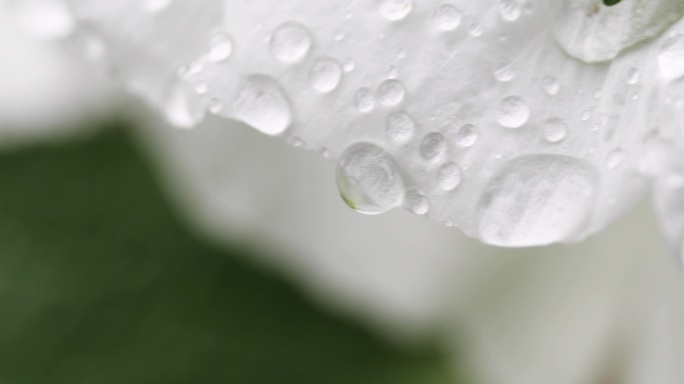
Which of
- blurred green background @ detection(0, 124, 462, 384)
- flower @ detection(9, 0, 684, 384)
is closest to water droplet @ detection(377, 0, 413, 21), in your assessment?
flower @ detection(9, 0, 684, 384)

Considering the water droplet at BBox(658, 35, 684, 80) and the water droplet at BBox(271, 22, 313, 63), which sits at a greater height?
the water droplet at BBox(658, 35, 684, 80)

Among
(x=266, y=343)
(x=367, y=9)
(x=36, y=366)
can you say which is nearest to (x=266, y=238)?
(x=266, y=343)

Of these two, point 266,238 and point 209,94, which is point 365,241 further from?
point 209,94

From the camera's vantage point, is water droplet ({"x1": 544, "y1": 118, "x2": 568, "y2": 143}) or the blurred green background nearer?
→ water droplet ({"x1": 544, "y1": 118, "x2": 568, "y2": 143})

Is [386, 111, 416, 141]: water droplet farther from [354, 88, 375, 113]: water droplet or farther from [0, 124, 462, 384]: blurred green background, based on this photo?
[0, 124, 462, 384]: blurred green background

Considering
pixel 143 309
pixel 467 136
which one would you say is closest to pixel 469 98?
pixel 467 136

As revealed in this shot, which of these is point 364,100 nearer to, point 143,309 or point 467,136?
point 467,136

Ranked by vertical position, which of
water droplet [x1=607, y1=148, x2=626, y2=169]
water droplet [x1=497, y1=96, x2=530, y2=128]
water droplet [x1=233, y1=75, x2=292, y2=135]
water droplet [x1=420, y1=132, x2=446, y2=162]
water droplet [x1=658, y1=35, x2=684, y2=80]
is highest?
water droplet [x1=658, y1=35, x2=684, y2=80]
